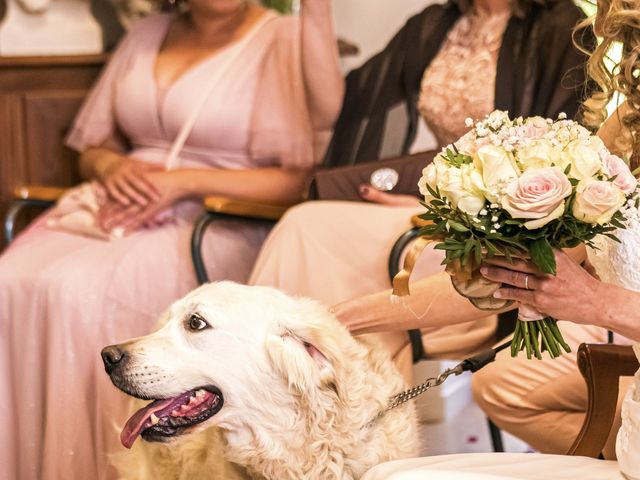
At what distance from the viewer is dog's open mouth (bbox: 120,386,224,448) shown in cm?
176

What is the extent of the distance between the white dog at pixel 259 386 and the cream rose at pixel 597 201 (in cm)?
52

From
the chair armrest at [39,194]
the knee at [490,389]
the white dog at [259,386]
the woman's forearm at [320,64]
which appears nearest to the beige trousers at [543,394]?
the knee at [490,389]

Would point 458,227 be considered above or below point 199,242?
above

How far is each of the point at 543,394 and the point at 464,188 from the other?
0.88 m

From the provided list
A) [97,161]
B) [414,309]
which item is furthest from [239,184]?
[414,309]

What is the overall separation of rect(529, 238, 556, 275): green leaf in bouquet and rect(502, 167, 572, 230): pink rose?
0.13ft

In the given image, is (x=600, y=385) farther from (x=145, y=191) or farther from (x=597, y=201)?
(x=145, y=191)

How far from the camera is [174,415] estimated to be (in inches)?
69.7

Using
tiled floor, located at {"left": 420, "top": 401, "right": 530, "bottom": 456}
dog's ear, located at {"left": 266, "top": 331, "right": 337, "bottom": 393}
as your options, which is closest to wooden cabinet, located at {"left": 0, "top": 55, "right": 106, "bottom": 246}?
tiled floor, located at {"left": 420, "top": 401, "right": 530, "bottom": 456}

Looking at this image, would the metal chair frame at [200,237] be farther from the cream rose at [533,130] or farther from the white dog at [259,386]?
the cream rose at [533,130]

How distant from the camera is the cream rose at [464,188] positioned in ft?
4.73

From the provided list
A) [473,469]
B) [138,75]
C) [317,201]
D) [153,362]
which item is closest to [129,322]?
[317,201]

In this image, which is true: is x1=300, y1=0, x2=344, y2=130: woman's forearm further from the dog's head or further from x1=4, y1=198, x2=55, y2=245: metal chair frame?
the dog's head

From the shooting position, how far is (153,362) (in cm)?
177
